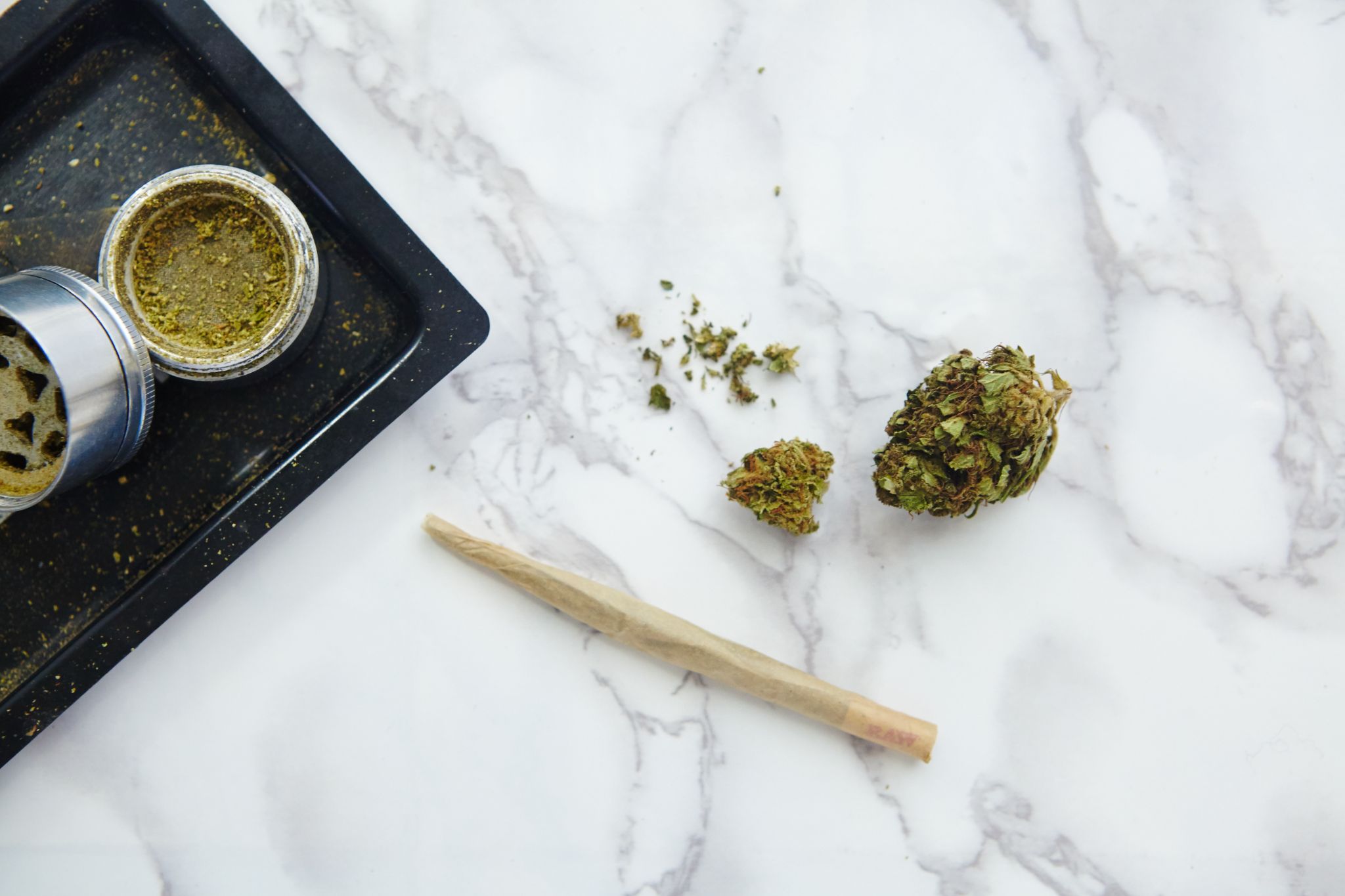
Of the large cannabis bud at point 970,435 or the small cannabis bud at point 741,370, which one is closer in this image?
the large cannabis bud at point 970,435

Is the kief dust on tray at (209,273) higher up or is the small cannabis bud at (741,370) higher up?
the kief dust on tray at (209,273)

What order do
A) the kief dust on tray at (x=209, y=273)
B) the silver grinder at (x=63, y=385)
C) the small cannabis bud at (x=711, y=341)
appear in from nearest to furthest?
the silver grinder at (x=63, y=385)
the kief dust on tray at (x=209, y=273)
the small cannabis bud at (x=711, y=341)

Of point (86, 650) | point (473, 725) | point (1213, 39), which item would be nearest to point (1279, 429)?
point (1213, 39)

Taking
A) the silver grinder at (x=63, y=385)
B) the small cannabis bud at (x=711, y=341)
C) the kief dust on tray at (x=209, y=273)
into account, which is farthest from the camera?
the small cannabis bud at (x=711, y=341)

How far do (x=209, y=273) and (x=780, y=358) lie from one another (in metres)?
0.66

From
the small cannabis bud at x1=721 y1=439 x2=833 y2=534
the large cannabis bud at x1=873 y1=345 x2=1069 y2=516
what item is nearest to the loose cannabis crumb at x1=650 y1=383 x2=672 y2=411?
the small cannabis bud at x1=721 y1=439 x2=833 y2=534

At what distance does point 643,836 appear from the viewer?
1140mm

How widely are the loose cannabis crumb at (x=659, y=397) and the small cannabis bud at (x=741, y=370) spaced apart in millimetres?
78

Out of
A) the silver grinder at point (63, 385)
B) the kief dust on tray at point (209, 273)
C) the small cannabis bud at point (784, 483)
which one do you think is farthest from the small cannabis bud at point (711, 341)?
the silver grinder at point (63, 385)

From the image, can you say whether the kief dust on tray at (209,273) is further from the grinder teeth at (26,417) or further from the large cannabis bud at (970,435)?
the large cannabis bud at (970,435)

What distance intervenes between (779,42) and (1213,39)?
0.55m

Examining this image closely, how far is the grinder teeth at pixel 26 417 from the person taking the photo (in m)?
0.95

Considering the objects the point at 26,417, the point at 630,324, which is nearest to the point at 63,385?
the point at 26,417

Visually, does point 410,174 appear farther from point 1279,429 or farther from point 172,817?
point 1279,429
